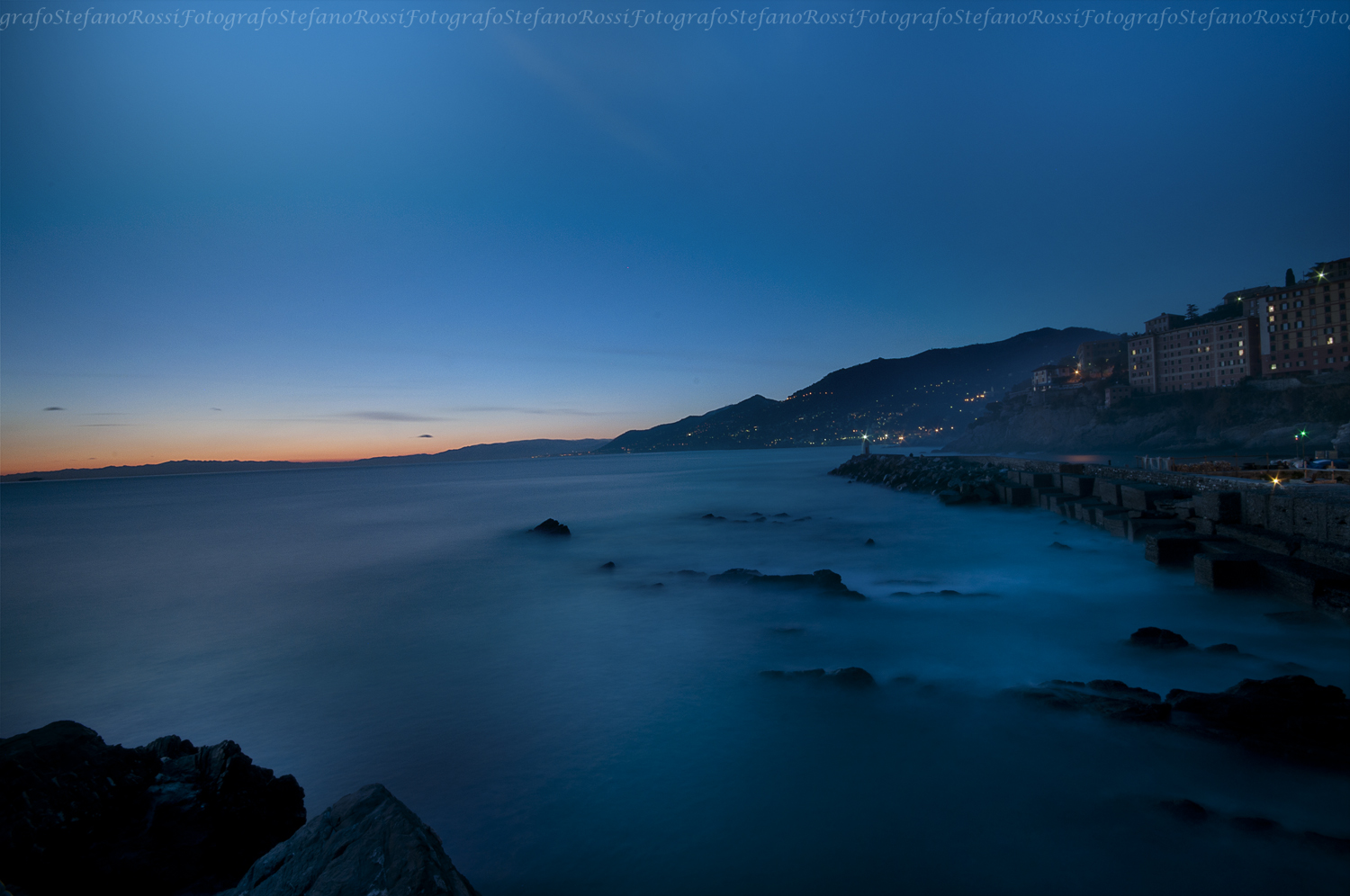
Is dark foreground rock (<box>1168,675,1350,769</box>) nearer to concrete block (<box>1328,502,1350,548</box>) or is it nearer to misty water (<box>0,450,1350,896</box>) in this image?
misty water (<box>0,450,1350,896</box>)

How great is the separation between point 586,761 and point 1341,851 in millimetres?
5207

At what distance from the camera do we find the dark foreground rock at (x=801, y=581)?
10.4 metres

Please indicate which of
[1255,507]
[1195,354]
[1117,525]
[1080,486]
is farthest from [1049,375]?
[1255,507]

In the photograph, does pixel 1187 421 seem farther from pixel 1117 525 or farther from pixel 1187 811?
pixel 1187 811

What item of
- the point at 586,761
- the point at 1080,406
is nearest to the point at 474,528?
the point at 586,761

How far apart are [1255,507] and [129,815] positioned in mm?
15445

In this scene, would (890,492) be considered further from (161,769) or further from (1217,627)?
(161,769)

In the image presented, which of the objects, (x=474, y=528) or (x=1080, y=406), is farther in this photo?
(x=1080, y=406)

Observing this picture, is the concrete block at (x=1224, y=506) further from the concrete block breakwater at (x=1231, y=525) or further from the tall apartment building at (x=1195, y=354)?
the tall apartment building at (x=1195, y=354)

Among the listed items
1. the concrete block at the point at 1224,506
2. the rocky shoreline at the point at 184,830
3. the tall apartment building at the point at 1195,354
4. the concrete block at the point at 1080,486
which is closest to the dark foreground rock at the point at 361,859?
the rocky shoreline at the point at 184,830

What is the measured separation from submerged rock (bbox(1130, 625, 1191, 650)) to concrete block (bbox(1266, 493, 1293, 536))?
4345 mm

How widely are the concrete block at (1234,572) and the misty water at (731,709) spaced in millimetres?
479

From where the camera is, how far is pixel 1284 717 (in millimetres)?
4516

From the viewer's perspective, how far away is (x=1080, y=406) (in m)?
67.8
